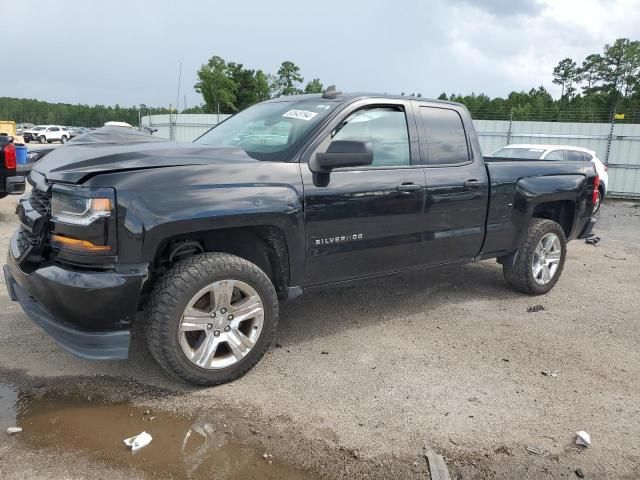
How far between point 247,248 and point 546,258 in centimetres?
341

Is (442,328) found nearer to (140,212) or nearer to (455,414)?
(455,414)

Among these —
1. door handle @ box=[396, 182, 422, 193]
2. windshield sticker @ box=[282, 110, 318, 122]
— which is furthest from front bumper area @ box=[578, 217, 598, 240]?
windshield sticker @ box=[282, 110, 318, 122]

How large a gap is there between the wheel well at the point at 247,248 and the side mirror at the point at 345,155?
542mm

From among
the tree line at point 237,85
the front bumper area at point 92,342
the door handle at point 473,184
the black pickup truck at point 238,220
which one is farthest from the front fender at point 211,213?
the tree line at point 237,85

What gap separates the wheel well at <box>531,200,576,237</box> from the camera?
18.2 ft

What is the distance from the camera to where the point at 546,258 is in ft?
17.6

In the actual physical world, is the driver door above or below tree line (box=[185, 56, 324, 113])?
below

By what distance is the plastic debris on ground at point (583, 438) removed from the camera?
9.12ft

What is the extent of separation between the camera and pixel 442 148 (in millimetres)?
4352

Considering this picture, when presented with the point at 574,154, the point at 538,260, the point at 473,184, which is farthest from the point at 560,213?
the point at 574,154

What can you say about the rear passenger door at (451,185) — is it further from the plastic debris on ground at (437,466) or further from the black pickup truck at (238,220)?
the plastic debris on ground at (437,466)

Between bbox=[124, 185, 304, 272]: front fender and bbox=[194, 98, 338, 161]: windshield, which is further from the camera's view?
bbox=[194, 98, 338, 161]: windshield

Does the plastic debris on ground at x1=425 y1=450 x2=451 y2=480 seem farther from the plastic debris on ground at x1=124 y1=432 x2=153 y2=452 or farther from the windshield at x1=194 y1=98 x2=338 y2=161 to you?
the windshield at x1=194 y1=98 x2=338 y2=161

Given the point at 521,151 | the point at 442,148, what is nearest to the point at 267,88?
the point at 521,151
